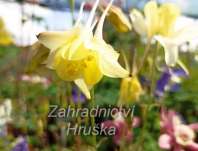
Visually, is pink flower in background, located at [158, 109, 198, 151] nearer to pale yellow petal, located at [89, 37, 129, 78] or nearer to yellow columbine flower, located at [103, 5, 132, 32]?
yellow columbine flower, located at [103, 5, 132, 32]

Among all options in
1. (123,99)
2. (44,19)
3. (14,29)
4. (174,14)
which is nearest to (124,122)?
(123,99)

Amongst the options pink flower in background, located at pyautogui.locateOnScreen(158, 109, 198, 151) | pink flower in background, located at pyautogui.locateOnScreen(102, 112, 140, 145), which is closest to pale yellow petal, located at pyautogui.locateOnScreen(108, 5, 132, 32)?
pink flower in background, located at pyautogui.locateOnScreen(102, 112, 140, 145)

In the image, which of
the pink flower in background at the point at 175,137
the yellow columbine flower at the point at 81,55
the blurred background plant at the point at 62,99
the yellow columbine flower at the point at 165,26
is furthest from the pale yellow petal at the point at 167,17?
the pink flower in background at the point at 175,137

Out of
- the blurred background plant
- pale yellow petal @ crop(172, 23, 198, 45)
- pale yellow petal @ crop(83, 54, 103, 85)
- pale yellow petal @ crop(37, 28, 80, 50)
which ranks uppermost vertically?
pale yellow petal @ crop(37, 28, 80, 50)

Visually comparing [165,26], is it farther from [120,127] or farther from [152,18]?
[120,127]

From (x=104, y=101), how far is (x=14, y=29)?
40.3 inches

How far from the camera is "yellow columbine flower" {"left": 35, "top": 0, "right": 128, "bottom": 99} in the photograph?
1.03 m

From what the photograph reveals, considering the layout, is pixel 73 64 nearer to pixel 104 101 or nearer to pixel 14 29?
pixel 104 101

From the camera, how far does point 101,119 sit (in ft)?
6.37

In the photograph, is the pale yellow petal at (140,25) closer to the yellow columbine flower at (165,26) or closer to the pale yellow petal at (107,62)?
the yellow columbine flower at (165,26)

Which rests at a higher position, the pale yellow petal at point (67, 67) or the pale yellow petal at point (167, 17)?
the pale yellow petal at point (167, 17)

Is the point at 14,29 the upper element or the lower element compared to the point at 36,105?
upper

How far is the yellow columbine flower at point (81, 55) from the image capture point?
40.7 inches

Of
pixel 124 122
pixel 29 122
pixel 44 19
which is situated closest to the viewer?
pixel 124 122
